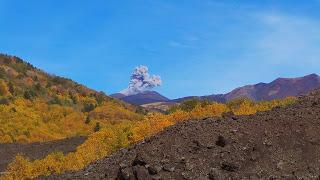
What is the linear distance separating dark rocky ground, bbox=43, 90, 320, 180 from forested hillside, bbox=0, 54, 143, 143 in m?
28.0

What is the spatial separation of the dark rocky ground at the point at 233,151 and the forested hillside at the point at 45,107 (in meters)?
28.0

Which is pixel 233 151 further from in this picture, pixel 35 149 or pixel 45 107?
pixel 45 107

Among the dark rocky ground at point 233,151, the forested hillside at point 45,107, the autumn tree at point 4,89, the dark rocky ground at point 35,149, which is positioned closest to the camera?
the dark rocky ground at point 233,151

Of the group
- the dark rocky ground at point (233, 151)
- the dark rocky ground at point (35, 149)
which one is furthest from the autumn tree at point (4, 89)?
the dark rocky ground at point (233, 151)

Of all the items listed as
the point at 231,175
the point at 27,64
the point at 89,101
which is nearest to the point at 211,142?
A: the point at 231,175

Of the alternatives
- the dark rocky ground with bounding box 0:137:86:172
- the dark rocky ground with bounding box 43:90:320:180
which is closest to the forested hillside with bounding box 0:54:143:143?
the dark rocky ground with bounding box 0:137:86:172

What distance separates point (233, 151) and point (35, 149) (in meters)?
22.3

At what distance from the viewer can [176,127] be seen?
52.5 feet

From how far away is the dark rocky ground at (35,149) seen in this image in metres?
31.1

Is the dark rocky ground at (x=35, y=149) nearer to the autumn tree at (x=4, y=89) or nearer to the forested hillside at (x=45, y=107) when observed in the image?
the forested hillside at (x=45, y=107)

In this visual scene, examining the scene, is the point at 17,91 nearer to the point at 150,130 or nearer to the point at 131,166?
the point at 150,130

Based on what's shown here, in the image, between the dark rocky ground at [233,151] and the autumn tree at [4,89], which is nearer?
the dark rocky ground at [233,151]

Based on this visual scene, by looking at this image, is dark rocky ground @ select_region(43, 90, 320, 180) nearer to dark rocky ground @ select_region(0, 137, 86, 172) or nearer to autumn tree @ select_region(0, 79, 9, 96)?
dark rocky ground @ select_region(0, 137, 86, 172)

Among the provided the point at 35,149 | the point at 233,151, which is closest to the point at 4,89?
the point at 35,149
